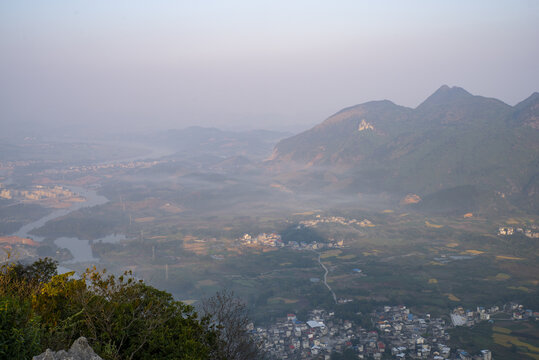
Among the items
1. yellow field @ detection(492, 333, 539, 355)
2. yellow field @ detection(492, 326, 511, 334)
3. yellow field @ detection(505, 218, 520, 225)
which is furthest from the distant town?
yellow field @ detection(505, 218, 520, 225)

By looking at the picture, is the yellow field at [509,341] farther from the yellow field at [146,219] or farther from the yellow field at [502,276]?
the yellow field at [146,219]

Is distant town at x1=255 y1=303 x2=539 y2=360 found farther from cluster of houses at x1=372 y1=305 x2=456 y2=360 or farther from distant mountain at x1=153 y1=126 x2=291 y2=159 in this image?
distant mountain at x1=153 y1=126 x2=291 y2=159

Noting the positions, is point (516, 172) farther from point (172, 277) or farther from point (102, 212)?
point (102, 212)

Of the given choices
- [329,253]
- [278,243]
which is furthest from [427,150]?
[278,243]

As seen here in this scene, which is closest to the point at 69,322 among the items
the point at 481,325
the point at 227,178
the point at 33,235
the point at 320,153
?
the point at 481,325

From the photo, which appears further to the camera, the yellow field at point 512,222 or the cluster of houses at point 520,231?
the yellow field at point 512,222

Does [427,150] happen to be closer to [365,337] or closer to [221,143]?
[365,337]

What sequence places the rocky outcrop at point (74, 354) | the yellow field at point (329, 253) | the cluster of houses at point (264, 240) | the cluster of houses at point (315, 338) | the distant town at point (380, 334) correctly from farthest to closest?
the cluster of houses at point (264, 240)
the yellow field at point (329, 253)
the cluster of houses at point (315, 338)
the distant town at point (380, 334)
the rocky outcrop at point (74, 354)

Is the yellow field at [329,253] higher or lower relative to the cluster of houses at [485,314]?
lower

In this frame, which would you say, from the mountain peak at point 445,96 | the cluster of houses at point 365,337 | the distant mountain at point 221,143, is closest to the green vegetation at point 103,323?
the cluster of houses at point 365,337
